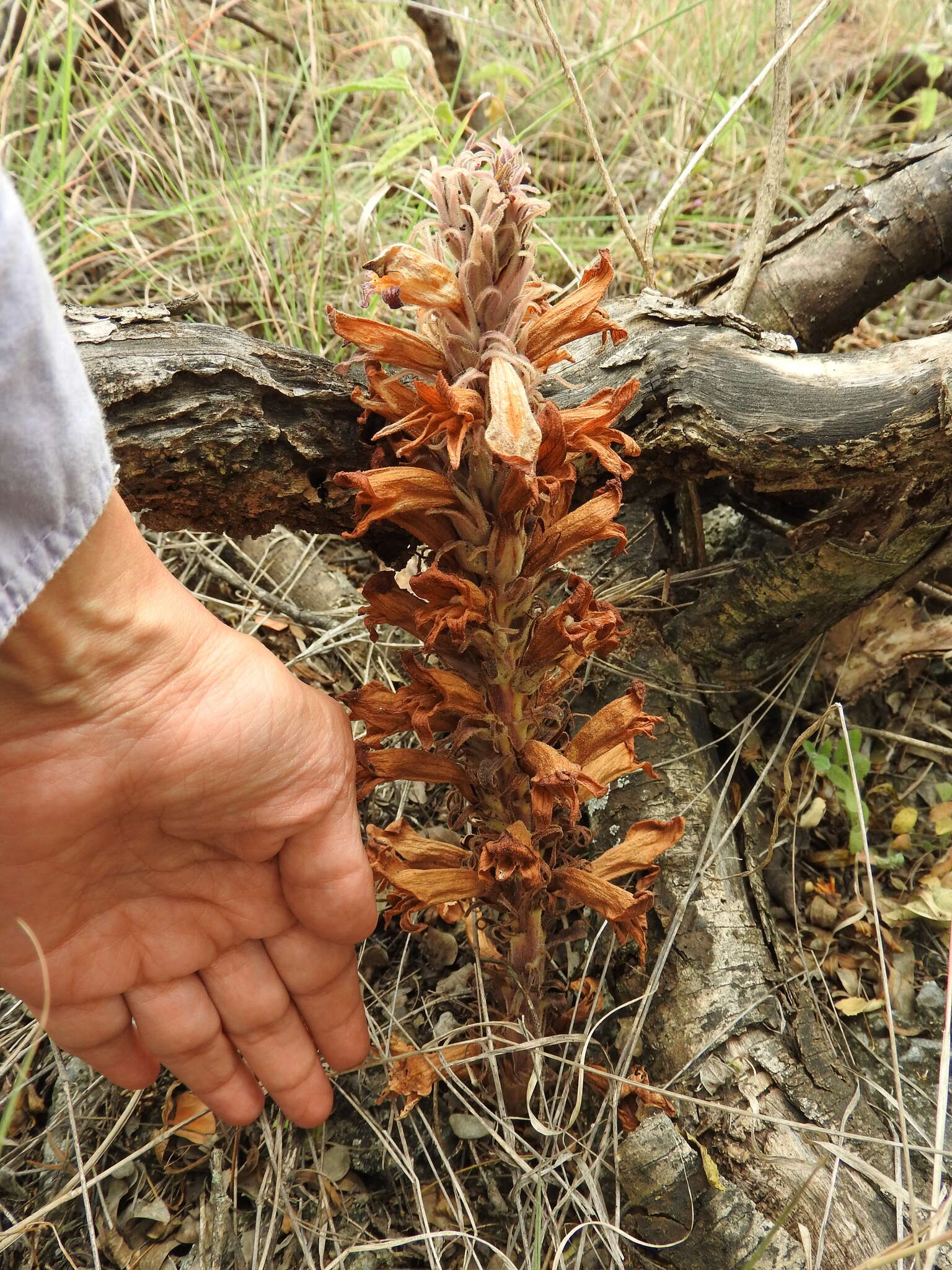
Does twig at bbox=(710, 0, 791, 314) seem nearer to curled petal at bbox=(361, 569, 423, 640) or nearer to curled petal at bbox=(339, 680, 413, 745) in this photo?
curled petal at bbox=(361, 569, 423, 640)

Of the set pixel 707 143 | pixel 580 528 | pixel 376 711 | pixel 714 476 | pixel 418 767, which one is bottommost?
pixel 418 767

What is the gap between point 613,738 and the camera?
1.98 meters

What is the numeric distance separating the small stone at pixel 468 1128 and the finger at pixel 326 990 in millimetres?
270

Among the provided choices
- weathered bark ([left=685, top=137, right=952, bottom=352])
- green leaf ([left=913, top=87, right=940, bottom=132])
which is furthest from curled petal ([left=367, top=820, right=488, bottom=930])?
green leaf ([left=913, top=87, right=940, bottom=132])

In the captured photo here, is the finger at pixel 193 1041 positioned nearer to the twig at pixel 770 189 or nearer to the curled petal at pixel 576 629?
the curled petal at pixel 576 629

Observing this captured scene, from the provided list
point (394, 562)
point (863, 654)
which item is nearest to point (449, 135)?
point (394, 562)

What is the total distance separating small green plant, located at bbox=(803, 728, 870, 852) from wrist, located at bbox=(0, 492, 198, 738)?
168 centimetres

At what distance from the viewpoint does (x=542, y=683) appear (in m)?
1.91

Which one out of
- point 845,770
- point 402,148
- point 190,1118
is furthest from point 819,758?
point 402,148

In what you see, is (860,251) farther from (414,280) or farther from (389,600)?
(389,600)

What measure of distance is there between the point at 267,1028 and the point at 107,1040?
371 millimetres

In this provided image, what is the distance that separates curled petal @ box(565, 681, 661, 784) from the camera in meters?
1.95

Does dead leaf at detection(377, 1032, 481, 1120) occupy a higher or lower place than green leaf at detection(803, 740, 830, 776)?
lower

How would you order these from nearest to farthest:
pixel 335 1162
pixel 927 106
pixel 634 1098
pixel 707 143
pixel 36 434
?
pixel 36 434 < pixel 634 1098 < pixel 335 1162 < pixel 707 143 < pixel 927 106
